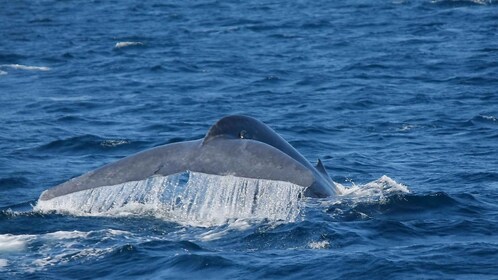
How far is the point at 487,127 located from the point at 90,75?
13.7 m

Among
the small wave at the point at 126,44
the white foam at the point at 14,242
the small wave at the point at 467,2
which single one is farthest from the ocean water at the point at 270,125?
the small wave at the point at 467,2

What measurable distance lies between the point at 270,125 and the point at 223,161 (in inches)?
439

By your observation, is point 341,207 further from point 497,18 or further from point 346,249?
point 497,18

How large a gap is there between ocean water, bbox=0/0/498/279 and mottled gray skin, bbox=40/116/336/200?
0.20m

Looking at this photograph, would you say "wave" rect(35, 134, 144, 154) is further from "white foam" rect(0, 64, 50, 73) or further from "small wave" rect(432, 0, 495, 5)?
"small wave" rect(432, 0, 495, 5)

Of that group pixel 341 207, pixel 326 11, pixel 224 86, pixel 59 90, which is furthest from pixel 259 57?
pixel 341 207

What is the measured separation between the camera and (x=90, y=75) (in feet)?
108

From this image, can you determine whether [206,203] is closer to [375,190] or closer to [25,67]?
[375,190]

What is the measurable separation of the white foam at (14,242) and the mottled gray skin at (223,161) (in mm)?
769

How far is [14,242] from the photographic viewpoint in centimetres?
1430

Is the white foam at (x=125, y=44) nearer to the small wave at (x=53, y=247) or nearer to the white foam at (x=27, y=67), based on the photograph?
the white foam at (x=27, y=67)

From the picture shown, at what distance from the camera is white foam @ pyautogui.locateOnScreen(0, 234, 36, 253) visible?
14.0m

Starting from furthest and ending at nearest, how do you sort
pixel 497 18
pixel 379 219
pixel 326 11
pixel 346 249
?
pixel 326 11 → pixel 497 18 → pixel 379 219 → pixel 346 249

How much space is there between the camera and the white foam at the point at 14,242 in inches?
552
